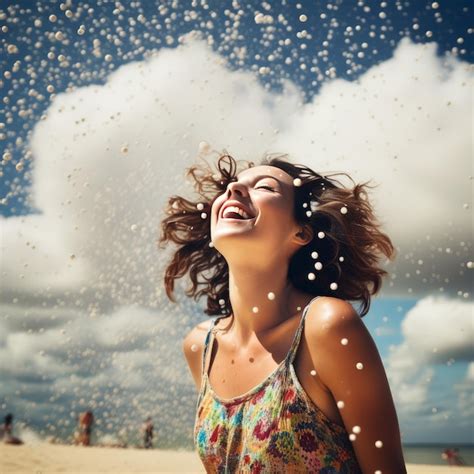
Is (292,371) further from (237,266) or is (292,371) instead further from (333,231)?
(333,231)

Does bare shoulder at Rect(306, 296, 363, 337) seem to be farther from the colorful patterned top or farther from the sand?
the sand

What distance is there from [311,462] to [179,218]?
2034 mm

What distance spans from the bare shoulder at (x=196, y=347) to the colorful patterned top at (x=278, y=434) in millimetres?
754

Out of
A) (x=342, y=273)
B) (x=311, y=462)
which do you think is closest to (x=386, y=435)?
(x=311, y=462)

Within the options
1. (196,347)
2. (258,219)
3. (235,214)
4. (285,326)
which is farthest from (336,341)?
(196,347)

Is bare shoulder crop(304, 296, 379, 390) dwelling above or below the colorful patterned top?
above

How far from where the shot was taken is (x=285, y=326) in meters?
3.18

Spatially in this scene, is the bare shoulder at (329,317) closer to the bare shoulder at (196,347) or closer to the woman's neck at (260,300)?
the woman's neck at (260,300)

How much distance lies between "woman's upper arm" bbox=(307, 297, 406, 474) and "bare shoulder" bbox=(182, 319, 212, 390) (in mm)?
1186

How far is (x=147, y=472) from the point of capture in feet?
57.1

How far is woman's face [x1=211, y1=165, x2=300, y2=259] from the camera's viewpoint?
3.19 m

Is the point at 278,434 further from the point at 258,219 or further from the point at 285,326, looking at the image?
the point at 258,219

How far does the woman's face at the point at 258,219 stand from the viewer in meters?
3.19

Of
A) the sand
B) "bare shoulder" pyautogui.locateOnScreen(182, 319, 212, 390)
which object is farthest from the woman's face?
the sand
